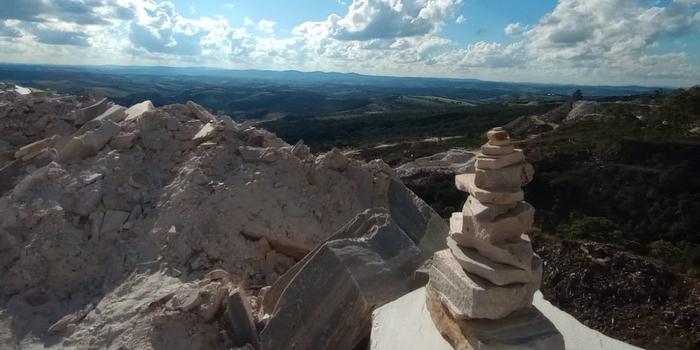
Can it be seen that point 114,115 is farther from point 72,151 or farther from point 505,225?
point 505,225

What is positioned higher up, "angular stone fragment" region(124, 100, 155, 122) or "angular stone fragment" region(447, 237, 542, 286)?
"angular stone fragment" region(124, 100, 155, 122)

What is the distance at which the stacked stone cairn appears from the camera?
4833mm

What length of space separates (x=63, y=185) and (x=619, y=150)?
33.7 meters

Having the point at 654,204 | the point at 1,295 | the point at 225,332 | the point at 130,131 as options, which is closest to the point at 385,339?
the point at 225,332

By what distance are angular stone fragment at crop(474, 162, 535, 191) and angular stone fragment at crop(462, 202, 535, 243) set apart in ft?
0.81

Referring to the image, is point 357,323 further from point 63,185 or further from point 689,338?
point 63,185

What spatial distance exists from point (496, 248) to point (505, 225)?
0.23 m

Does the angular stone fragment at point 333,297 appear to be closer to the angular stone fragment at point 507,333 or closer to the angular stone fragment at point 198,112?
the angular stone fragment at point 507,333

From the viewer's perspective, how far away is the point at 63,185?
8.73 m

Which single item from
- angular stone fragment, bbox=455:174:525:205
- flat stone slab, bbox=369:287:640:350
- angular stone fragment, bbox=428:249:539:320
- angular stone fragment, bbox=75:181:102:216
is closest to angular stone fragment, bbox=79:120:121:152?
angular stone fragment, bbox=75:181:102:216

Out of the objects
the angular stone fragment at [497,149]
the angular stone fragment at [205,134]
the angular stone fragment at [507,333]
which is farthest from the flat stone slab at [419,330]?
the angular stone fragment at [205,134]

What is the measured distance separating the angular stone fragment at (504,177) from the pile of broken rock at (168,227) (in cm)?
216

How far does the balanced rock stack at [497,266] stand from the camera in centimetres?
481

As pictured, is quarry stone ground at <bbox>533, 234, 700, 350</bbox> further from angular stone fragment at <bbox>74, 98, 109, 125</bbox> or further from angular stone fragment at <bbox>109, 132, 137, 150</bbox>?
angular stone fragment at <bbox>74, 98, 109, 125</bbox>
